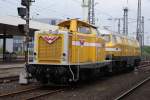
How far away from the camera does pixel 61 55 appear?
1666 centimetres

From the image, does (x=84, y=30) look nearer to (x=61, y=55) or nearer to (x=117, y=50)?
(x=61, y=55)

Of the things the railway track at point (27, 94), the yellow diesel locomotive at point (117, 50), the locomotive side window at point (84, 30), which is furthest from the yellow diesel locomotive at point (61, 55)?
the yellow diesel locomotive at point (117, 50)

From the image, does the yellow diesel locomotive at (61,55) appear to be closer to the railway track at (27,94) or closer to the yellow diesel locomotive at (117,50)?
the railway track at (27,94)

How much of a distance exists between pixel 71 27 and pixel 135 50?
18.8 metres

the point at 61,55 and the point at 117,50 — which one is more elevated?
the point at 117,50

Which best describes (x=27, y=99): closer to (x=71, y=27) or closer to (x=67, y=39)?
(x=67, y=39)

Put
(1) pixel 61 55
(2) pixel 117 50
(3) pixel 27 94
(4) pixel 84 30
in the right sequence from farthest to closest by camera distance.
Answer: (2) pixel 117 50 → (4) pixel 84 30 → (1) pixel 61 55 → (3) pixel 27 94

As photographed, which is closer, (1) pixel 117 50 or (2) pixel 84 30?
(2) pixel 84 30

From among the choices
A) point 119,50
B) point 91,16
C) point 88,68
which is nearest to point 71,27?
point 88,68

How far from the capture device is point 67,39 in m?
16.6

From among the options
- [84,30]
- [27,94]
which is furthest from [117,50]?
[27,94]

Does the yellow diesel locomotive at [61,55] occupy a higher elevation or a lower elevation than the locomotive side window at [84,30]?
lower

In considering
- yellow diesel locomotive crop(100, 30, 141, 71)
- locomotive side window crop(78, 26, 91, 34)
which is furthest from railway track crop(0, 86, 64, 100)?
yellow diesel locomotive crop(100, 30, 141, 71)

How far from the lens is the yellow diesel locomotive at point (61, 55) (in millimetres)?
16547
